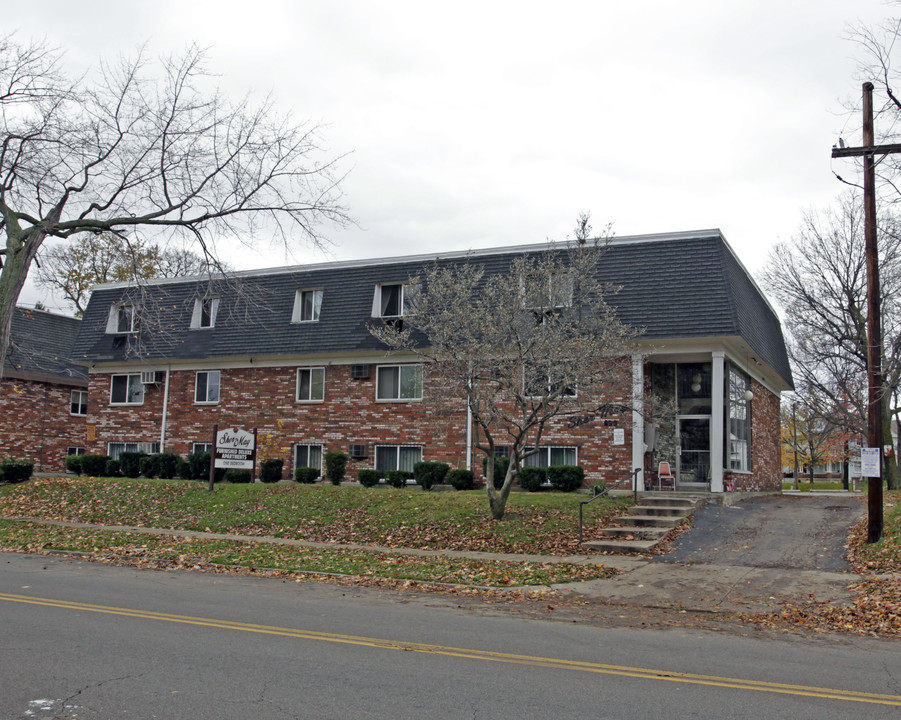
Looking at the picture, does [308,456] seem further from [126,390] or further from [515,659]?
[515,659]

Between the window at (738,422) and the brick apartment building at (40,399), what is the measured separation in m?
26.1

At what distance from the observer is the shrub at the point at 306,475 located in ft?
80.4

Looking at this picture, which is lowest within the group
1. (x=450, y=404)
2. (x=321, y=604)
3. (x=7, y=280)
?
(x=321, y=604)

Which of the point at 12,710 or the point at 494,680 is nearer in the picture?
the point at 12,710

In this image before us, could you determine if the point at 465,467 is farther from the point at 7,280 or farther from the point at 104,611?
the point at 104,611

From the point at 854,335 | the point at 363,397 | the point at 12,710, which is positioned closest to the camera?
the point at 12,710

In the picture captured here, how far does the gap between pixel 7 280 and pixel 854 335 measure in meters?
27.3

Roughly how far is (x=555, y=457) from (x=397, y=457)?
504 centimetres

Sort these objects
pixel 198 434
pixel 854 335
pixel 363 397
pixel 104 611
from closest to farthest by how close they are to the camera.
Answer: pixel 104 611 → pixel 363 397 → pixel 198 434 → pixel 854 335

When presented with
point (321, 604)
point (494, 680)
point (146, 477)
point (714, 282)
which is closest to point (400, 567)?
point (321, 604)

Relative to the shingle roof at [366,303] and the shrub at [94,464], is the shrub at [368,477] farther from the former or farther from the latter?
the shrub at [94,464]

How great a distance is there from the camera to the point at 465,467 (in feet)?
78.3

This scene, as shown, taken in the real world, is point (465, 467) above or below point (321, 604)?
above

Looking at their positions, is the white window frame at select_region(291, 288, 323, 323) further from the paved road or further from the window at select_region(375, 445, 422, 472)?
the paved road
